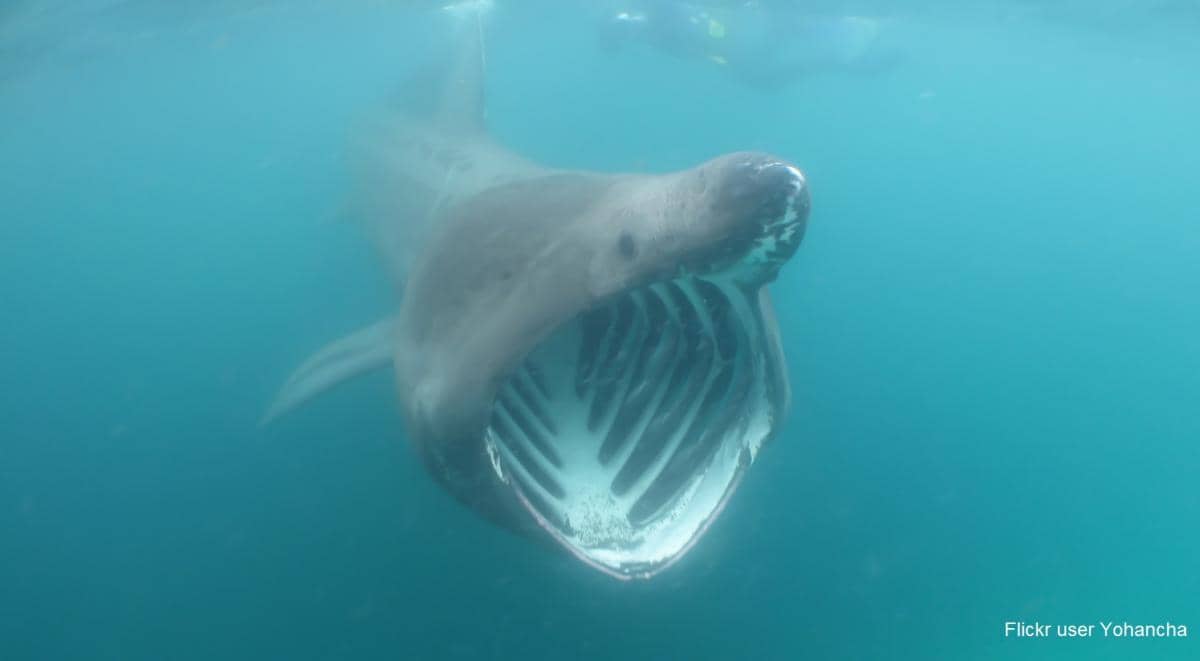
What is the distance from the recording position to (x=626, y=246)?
130 inches

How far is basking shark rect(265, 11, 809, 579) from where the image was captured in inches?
124

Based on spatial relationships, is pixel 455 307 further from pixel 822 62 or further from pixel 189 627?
pixel 822 62

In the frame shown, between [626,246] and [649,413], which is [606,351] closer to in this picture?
[649,413]

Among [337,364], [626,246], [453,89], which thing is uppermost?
[626,246]

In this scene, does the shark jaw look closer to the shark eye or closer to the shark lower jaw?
the shark lower jaw

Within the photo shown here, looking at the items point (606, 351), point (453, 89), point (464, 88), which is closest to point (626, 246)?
point (606, 351)

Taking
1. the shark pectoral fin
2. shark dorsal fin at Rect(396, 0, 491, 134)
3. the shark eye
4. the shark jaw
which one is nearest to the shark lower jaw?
the shark jaw

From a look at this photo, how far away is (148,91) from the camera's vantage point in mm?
49844

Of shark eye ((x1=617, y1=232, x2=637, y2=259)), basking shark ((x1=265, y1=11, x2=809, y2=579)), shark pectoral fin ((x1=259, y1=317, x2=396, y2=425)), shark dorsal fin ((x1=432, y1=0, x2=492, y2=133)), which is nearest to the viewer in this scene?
basking shark ((x1=265, y1=11, x2=809, y2=579))

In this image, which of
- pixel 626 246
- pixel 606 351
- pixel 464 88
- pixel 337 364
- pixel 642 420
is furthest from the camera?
pixel 464 88

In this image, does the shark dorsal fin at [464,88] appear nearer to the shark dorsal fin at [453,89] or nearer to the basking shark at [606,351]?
the shark dorsal fin at [453,89]

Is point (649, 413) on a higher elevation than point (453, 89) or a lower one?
lower

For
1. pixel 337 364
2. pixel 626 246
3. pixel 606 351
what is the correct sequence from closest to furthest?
pixel 626 246
pixel 606 351
pixel 337 364

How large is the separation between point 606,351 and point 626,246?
159 cm
